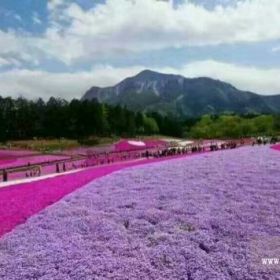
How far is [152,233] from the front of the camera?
1316 centimetres

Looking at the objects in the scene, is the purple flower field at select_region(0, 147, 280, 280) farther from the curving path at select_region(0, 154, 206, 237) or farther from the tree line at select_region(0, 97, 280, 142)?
the tree line at select_region(0, 97, 280, 142)

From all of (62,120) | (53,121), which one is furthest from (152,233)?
(53,121)

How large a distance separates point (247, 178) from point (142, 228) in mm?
7668

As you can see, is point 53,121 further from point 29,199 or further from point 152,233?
point 152,233

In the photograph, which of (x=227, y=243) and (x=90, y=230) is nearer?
(x=227, y=243)

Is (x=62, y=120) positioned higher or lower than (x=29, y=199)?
higher

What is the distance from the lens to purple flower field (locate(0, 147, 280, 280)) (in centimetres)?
1084

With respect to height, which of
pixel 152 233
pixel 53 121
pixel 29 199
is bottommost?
pixel 152 233

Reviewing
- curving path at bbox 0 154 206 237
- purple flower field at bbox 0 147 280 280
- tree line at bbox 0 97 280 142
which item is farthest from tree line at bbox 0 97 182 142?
purple flower field at bbox 0 147 280 280

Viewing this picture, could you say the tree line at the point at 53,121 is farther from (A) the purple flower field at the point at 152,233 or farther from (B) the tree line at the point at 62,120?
(A) the purple flower field at the point at 152,233

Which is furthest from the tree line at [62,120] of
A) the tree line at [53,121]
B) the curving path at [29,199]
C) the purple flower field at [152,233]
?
the purple flower field at [152,233]

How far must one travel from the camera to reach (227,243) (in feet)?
40.8

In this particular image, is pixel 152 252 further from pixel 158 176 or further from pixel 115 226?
pixel 158 176

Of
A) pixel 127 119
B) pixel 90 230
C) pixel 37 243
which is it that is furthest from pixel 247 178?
pixel 127 119
